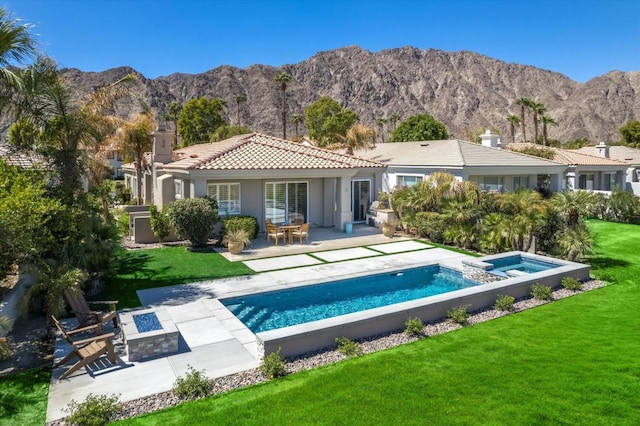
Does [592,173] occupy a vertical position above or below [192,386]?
above

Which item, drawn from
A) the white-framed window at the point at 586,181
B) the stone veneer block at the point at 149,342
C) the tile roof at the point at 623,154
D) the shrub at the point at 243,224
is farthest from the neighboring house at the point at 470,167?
the stone veneer block at the point at 149,342

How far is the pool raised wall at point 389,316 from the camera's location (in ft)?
31.3

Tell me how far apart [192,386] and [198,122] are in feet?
252

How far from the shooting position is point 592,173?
132ft

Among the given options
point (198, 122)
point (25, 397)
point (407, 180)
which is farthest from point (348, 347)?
point (198, 122)

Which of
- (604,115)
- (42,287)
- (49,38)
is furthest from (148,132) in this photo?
(604,115)

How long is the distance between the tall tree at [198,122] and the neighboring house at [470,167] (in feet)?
172

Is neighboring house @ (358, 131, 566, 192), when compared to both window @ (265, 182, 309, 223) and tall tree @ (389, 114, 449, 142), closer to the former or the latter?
window @ (265, 182, 309, 223)

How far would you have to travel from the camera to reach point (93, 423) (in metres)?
7.02

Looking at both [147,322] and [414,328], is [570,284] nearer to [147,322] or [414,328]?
[414,328]

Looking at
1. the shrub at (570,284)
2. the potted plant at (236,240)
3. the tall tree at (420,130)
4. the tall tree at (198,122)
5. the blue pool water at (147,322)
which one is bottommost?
the shrub at (570,284)

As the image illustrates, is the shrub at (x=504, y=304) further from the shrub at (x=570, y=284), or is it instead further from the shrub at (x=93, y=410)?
the shrub at (x=93, y=410)

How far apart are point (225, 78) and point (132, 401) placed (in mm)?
184605

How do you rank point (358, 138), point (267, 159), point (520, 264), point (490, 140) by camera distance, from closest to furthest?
point (520, 264) → point (267, 159) → point (358, 138) → point (490, 140)
